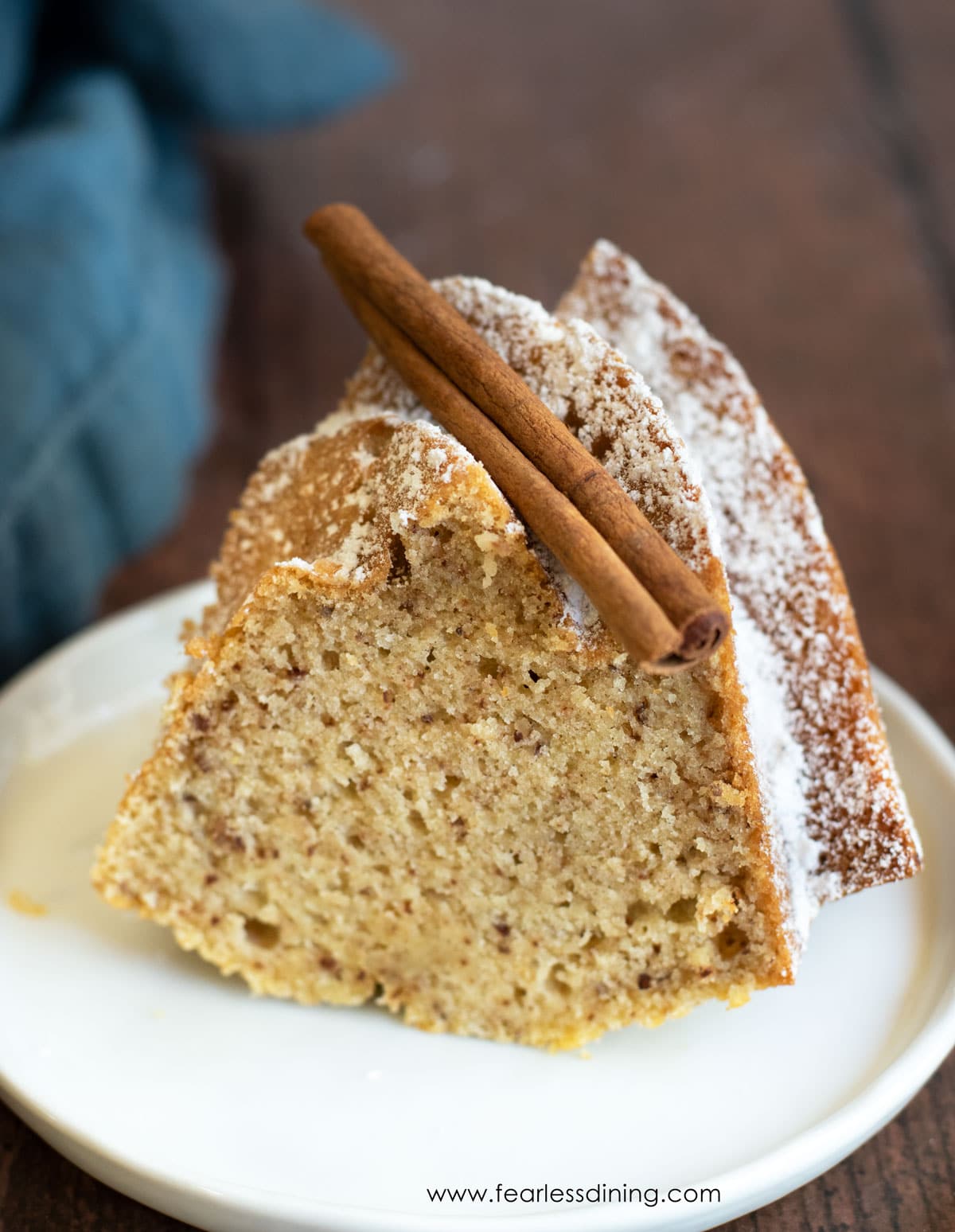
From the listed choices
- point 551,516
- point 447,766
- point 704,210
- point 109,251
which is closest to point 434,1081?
point 447,766

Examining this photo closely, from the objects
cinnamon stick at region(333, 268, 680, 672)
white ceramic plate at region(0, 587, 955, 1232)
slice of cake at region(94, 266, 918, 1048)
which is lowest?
white ceramic plate at region(0, 587, 955, 1232)

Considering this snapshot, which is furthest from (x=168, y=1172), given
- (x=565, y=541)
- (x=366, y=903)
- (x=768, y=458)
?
(x=768, y=458)

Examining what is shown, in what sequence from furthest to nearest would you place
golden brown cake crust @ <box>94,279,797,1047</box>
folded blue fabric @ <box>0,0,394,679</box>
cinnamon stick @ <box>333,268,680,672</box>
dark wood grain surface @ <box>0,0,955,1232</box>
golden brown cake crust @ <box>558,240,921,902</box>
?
dark wood grain surface @ <box>0,0,955,1232</box> → folded blue fabric @ <box>0,0,394,679</box> → golden brown cake crust @ <box>558,240,921,902</box> → golden brown cake crust @ <box>94,279,797,1047</box> → cinnamon stick @ <box>333,268,680,672</box>

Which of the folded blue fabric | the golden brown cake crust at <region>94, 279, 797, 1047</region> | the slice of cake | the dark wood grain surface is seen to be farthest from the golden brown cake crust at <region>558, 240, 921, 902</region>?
the folded blue fabric

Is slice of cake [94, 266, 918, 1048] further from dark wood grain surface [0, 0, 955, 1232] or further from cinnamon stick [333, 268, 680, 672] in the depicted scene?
dark wood grain surface [0, 0, 955, 1232]

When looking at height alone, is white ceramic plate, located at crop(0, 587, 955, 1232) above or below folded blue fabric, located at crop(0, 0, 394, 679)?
below

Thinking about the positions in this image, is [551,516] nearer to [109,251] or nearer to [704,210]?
[109,251]

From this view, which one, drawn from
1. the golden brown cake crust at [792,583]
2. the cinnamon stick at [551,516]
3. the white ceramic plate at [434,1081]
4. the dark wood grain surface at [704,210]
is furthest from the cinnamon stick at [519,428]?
the dark wood grain surface at [704,210]

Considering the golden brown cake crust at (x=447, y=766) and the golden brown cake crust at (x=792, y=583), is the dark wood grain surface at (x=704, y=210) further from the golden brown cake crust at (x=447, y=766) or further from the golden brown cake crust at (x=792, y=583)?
the golden brown cake crust at (x=447, y=766)
